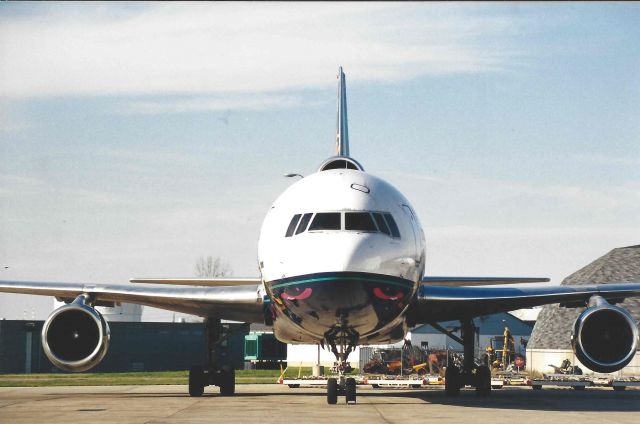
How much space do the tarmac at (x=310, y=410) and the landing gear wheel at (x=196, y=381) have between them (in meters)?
0.33

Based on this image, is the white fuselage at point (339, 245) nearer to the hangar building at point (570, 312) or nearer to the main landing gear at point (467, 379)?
the main landing gear at point (467, 379)

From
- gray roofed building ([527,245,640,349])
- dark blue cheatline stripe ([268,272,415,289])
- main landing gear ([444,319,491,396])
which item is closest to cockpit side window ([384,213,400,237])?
dark blue cheatline stripe ([268,272,415,289])

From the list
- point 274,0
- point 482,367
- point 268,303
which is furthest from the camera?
point 482,367

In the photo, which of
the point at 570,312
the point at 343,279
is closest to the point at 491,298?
the point at 343,279

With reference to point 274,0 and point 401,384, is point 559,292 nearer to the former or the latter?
point 401,384

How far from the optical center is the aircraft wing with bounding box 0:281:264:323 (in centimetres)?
2206

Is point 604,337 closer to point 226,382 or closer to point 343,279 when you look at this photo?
point 343,279

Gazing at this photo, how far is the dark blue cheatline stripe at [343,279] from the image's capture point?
1639 cm

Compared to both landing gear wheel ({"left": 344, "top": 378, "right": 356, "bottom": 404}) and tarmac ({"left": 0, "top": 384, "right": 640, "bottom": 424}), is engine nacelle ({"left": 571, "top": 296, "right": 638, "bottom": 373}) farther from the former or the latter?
landing gear wheel ({"left": 344, "top": 378, "right": 356, "bottom": 404})

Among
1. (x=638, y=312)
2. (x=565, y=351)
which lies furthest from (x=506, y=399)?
(x=638, y=312)

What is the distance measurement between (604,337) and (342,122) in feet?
36.1

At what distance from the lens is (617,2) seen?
692cm

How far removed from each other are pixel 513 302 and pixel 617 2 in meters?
16.0

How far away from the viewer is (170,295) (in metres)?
22.8
